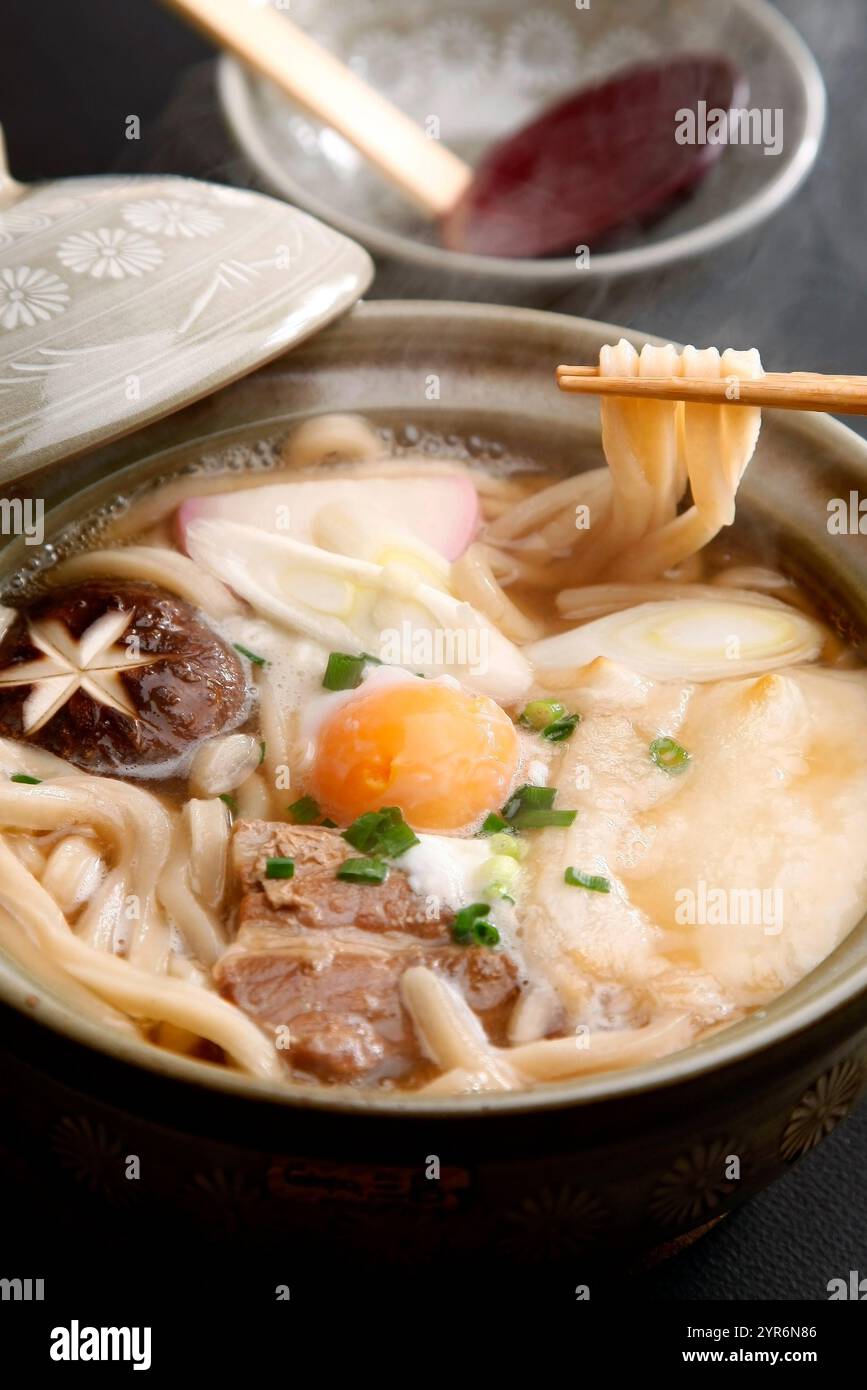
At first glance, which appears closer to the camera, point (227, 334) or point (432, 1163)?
point (432, 1163)

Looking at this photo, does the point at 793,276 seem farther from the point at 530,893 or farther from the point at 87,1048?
the point at 87,1048

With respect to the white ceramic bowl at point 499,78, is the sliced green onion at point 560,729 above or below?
below

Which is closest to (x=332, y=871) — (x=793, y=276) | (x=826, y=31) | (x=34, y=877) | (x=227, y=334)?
(x=34, y=877)

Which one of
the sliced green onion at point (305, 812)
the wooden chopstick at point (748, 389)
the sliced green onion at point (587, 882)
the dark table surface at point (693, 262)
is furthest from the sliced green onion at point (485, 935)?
the wooden chopstick at point (748, 389)

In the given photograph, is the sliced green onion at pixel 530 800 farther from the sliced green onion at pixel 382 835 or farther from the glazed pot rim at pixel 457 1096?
the glazed pot rim at pixel 457 1096

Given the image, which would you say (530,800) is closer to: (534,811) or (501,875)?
(534,811)

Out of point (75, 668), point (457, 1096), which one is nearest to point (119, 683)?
point (75, 668)
